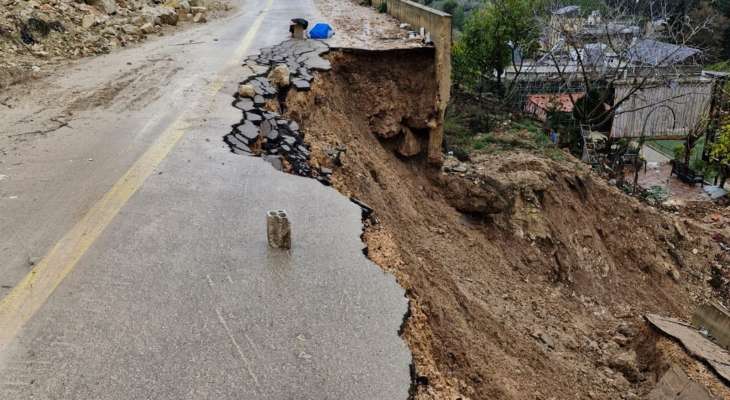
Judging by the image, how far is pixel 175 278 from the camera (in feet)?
11.4

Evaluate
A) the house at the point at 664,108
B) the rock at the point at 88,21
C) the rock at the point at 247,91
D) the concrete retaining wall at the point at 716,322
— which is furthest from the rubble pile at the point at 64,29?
the house at the point at 664,108

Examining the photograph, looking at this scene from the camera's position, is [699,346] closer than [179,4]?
Yes

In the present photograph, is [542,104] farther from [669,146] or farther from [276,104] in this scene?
[276,104]

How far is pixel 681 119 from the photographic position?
19.0 m

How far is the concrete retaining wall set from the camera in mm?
8125

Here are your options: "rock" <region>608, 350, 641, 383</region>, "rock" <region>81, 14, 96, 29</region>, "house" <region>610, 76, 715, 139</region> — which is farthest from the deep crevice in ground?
"house" <region>610, 76, 715, 139</region>

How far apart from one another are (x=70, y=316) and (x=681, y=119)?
69.1ft

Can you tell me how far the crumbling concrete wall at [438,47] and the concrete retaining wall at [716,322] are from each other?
18.0ft

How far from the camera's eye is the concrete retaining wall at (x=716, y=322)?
8.12m

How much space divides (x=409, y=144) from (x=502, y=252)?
9.46 feet

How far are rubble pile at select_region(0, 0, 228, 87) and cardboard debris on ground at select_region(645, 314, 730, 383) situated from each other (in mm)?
10245

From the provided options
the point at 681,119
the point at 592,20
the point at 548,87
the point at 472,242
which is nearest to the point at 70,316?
the point at 472,242

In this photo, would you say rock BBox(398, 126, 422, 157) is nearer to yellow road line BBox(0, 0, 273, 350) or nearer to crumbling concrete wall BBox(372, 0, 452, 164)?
crumbling concrete wall BBox(372, 0, 452, 164)

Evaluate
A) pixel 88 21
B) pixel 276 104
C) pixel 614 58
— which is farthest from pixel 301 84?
pixel 614 58
